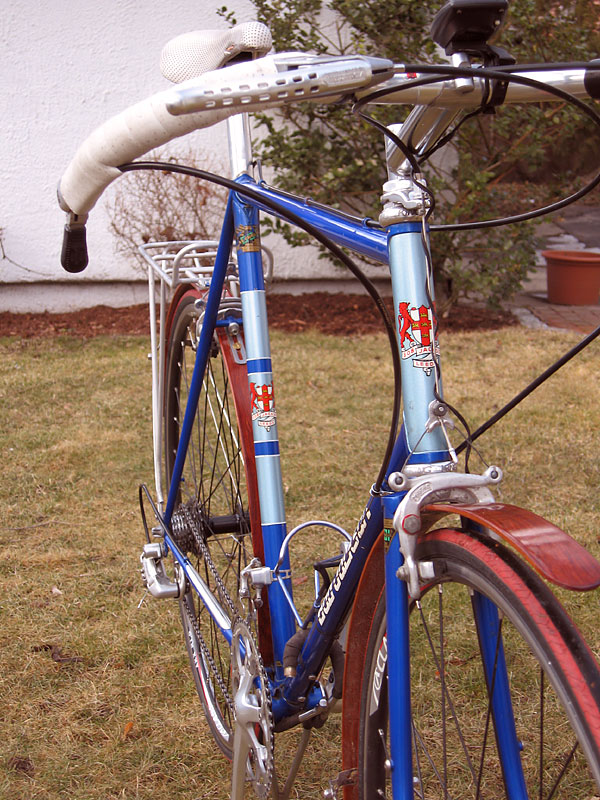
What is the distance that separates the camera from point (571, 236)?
9.39 meters

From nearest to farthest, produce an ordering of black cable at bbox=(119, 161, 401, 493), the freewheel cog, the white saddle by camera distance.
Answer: black cable at bbox=(119, 161, 401, 493) < the freewheel cog < the white saddle

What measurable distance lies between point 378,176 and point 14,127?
2.91 m

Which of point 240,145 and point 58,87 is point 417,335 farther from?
point 58,87

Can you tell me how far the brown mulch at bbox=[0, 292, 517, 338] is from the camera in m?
6.60

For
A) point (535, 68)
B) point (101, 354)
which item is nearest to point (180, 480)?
point (535, 68)

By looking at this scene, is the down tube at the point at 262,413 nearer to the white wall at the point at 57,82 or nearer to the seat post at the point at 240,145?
the seat post at the point at 240,145

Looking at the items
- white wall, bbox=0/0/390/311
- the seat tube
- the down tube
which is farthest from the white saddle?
white wall, bbox=0/0/390/311

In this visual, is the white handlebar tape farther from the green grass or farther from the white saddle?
the green grass

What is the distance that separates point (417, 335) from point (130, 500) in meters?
2.72

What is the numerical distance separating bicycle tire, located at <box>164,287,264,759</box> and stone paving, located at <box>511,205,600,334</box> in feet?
10.8

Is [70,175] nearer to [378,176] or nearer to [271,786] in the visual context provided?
[271,786]

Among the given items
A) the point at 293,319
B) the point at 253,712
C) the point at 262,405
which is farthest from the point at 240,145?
the point at 293,319

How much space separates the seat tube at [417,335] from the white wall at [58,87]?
19.6 feet

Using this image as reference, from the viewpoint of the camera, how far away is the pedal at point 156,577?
2.20 meters
